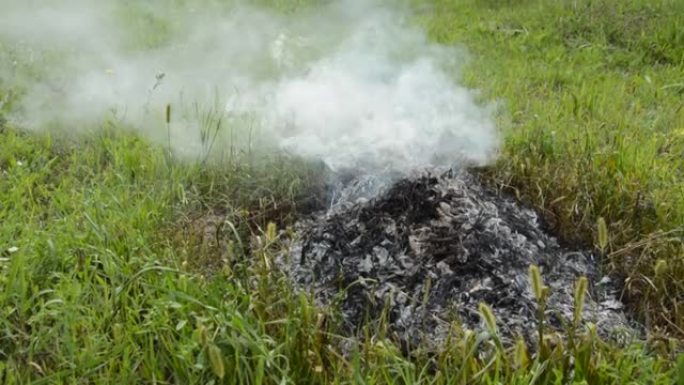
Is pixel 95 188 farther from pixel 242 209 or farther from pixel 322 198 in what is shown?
pixel 322 198

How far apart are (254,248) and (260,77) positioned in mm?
1959

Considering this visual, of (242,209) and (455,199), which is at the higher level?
(455,199)

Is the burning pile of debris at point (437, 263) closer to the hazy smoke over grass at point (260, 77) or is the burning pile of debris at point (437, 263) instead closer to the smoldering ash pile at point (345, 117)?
the smoldering ash pile at point (345, 117)

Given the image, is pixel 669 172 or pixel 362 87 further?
pixel 362 87

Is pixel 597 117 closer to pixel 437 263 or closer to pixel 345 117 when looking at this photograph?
pixel 345 117

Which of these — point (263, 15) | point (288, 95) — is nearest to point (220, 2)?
point (263, 15)

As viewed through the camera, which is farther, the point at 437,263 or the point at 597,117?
the point at 597,117

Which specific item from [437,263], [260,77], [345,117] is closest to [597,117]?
[345,117]

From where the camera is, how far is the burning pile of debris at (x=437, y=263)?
201cm

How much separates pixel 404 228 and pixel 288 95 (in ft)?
4.81

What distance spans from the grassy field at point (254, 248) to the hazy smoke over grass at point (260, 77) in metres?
0.22

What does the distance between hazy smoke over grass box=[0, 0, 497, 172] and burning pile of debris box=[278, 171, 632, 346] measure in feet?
1.01

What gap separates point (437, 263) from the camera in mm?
2176

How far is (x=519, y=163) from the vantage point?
284 cm
